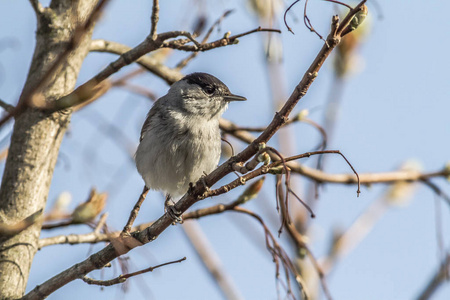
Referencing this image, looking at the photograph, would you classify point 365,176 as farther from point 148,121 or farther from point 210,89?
point 148,121

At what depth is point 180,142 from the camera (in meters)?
4.43

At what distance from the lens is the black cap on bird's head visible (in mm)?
5070

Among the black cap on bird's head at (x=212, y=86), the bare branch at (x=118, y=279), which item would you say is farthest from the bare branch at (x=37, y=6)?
the bare branch at (x=118, y=279)

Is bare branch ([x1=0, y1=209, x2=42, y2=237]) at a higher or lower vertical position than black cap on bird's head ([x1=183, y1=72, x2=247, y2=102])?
lower

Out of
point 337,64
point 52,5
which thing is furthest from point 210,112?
point 52,5

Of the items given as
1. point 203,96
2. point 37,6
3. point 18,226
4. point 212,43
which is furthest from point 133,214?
point 203,96

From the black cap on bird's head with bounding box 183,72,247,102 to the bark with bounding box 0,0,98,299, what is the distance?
4.93 feet

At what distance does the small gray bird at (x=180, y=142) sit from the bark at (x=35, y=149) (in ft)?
3.09

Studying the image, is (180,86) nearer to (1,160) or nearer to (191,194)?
(1,160)

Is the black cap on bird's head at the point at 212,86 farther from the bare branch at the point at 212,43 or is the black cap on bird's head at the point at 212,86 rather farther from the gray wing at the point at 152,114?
the bare branch at the point at 212,43

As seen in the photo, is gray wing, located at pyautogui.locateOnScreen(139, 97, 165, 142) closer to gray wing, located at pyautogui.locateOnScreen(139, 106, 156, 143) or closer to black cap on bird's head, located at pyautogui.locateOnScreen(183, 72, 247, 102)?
gray wing, located at pyautogui.locateOnScreen(139, 106, 156, 143)

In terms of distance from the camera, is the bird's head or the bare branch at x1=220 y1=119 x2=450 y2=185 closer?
the bare branch at x1=220 y1=119 x2=450 y2=185

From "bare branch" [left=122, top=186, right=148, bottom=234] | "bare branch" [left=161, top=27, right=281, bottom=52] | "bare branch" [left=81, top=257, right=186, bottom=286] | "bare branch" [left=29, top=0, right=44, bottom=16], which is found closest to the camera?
"bare branch" [left=81, top=257, right=186, bottom=286]

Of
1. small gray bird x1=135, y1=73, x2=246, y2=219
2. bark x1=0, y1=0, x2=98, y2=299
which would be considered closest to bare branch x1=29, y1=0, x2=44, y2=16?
bark x1=0, y1=0, x2=98, y2=299
